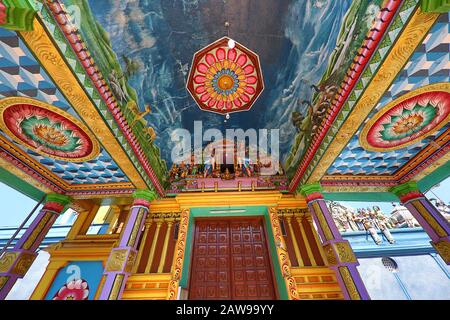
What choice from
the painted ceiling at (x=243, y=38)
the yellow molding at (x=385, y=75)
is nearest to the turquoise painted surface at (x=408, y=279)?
the painted ceiling at (x=243, y=38)

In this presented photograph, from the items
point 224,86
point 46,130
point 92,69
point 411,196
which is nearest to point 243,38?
point 224,86

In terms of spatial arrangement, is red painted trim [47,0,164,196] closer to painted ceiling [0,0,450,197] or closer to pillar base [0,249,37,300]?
painted ceiling [0,0,450,197]

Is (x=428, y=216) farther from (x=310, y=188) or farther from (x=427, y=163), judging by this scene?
(x=310, y=188)

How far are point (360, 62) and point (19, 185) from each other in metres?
8.72

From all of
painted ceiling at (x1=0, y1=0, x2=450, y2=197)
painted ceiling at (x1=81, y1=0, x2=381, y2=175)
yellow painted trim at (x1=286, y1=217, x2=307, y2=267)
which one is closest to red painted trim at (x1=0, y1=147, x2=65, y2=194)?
painted ceiling at (x1=0, y1=0, x2=450, y2=197)

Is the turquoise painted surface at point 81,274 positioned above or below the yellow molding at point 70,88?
below

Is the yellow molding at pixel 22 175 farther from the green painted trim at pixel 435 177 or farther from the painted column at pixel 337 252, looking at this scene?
the green painted trim at pixel 435 177

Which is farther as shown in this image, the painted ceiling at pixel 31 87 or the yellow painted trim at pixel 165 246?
the yellow painted trim at pixel 165 246

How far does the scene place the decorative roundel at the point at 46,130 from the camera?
13.4 feet

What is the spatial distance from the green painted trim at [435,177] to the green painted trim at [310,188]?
333 centimetres

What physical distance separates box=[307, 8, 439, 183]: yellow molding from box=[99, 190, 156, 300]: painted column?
515cm

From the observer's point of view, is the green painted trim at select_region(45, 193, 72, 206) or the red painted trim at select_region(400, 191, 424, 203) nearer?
the red painted trim at select_region(400, 191, 424, 203)

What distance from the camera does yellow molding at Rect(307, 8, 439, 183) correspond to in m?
2.72

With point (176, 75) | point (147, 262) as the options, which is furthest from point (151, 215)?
point (176, 75)
